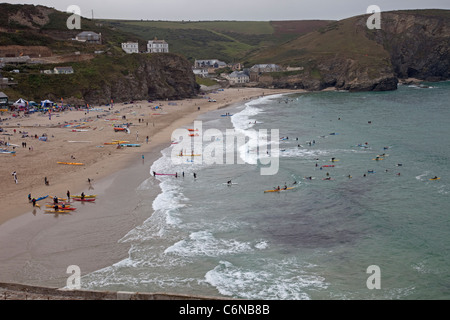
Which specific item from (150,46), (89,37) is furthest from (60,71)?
(150,46)

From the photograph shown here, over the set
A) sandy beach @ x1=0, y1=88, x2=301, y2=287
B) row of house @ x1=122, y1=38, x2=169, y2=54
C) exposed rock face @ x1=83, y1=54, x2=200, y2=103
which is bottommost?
sandy beach @ x1=0, y1=88, x2=301, y2=287

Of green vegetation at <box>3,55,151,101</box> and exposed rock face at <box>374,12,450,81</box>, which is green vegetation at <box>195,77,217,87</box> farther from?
exposed rock face at <box>374,12,450,81</box>

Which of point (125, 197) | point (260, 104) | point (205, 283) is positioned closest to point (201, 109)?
point (260, 104)

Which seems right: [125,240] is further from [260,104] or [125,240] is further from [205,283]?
[260,104]


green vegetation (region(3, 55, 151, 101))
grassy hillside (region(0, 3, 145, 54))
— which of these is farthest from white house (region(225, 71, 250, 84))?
green vegetation (region(3, 55, 151, 101))

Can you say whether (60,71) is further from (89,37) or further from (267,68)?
(267,68)
